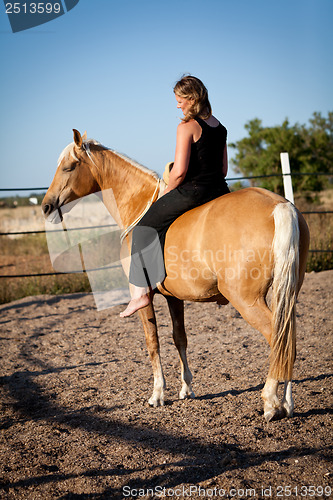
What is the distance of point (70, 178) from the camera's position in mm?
3670

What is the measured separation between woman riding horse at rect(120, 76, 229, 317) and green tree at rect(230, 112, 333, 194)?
12.9 m

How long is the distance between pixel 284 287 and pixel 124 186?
5.97ft

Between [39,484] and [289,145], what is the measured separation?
17.8m

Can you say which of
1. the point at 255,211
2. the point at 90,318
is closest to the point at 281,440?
the point at 255,211

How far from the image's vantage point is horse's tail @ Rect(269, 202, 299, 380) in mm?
2502

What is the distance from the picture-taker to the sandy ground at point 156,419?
7.46 ft

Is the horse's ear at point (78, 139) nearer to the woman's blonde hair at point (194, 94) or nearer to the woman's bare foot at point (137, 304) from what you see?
the woman's blonde hair at point (194, 94)

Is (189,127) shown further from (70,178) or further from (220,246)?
(70,178)

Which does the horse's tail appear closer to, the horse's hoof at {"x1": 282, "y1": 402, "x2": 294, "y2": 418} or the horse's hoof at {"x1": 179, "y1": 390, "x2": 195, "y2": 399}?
the horse's hoof at {"x1": 282, "y1": 402, "x2": 294, "y2": 418}

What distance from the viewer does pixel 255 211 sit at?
104 inches

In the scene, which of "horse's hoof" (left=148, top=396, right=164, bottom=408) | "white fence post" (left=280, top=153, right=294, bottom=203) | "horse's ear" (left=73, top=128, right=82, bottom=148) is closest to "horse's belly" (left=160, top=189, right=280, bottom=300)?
"horse's hoof" (left=148, top=396, right=164, bottom=408)

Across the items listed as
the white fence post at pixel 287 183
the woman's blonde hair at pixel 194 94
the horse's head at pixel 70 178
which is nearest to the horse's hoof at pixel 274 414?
the woman's blonde hair at pixel 194 94

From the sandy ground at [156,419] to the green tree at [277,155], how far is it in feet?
38.0

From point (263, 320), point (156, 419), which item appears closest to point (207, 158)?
point (263, 320)
